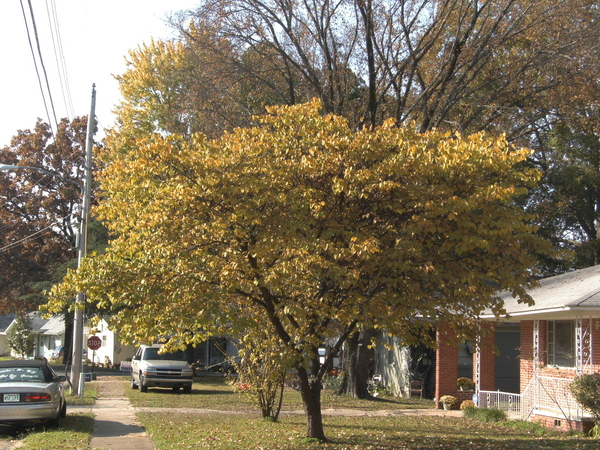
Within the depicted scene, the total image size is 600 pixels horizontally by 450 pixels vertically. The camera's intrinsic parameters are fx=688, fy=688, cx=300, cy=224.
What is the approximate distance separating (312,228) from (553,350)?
9.54 metres

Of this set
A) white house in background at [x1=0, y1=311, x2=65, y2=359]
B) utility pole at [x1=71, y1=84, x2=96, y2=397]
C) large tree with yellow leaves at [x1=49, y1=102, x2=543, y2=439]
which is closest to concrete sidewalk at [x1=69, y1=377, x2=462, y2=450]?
utility pole at [x1=71, y1=84, x2=96, y2=397]

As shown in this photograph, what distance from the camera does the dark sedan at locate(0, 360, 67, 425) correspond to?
1355 cm

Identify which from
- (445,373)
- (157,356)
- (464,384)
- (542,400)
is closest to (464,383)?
(464,384)

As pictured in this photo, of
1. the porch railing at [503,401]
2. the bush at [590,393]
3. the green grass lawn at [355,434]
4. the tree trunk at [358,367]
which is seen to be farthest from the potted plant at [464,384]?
the bush at [590,393]

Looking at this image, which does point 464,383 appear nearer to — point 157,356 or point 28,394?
point 157,356

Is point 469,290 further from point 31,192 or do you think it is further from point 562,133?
point 31,192

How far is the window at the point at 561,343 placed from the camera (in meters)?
16.5

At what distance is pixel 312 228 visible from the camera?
10.7 meters

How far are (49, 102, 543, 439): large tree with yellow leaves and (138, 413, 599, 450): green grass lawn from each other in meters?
2.47

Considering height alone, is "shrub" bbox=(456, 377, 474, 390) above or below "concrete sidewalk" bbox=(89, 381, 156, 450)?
above

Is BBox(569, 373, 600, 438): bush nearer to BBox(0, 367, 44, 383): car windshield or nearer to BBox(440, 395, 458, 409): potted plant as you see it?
BBox(440, 395, 458, 409): potted plant

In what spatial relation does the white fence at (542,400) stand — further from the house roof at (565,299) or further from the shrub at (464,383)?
the shrub at (464,383)

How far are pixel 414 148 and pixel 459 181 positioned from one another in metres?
0.92

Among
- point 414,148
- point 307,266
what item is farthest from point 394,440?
point 414,148
